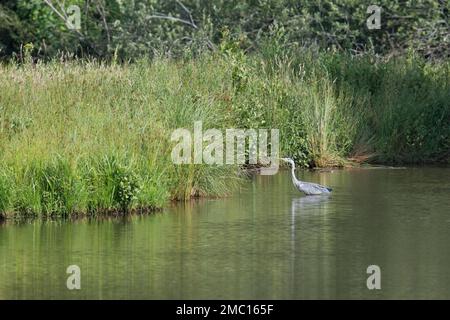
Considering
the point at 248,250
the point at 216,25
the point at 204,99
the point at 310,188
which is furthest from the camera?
the point at 216,25

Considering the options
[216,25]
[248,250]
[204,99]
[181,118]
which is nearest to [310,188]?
[181,118]

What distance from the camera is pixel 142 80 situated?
17.1 meters

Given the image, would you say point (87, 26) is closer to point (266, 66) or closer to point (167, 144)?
point (266, 66)

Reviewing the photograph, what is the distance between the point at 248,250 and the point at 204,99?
5130 millimetres

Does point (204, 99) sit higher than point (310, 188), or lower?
higher

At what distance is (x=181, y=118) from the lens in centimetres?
1512

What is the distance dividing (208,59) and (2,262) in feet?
28.6

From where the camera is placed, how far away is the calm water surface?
9.75m

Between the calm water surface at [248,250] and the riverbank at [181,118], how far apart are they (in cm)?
41

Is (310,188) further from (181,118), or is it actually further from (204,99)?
(204,99)

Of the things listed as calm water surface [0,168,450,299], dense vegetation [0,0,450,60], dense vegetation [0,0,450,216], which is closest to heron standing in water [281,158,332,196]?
calm water surface [0,168,450,299]

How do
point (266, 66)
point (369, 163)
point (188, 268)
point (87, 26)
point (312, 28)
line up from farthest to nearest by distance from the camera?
point (87, 26) < point (312, 28) < point (266, 66) < point (369, 163) < point (188, 268)
